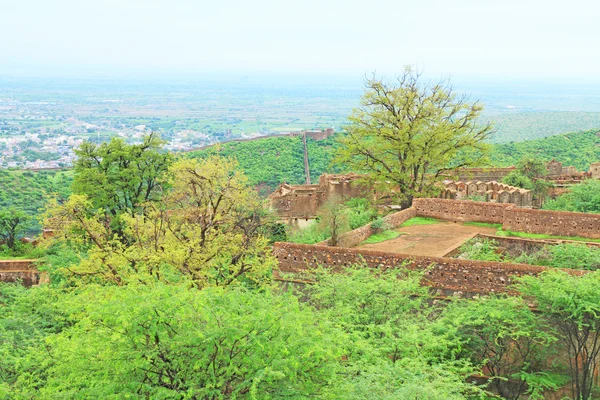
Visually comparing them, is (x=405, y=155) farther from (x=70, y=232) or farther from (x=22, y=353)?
(x=22, y=353)

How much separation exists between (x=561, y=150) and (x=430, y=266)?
4640 centimetres

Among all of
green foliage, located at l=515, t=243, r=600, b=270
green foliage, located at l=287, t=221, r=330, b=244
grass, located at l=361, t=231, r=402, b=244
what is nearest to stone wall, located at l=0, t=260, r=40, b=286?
green foliage, located at l=287, t=221, r=330, b=244

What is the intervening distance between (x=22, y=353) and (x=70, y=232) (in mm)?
10811

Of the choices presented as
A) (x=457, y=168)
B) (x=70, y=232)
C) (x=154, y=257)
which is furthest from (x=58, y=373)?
(x=457, y=168)

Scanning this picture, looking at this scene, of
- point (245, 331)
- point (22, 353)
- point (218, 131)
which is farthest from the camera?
point (218, 131)

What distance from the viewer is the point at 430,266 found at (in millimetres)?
20906

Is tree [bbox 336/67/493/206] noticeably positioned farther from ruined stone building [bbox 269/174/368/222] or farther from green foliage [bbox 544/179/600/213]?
green foliage [bbox 544/179/600/213]

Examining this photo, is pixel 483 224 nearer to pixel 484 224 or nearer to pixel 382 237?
pixel 484 224

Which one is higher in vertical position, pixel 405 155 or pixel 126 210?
pixel 405 155

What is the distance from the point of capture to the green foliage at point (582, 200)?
91.1 feet

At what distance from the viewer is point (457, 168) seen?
35625 millimetres

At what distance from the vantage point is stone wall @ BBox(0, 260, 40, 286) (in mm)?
29308

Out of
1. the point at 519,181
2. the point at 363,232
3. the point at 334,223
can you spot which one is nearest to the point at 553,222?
the point at 363,232

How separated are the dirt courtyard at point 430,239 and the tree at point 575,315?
508cm
